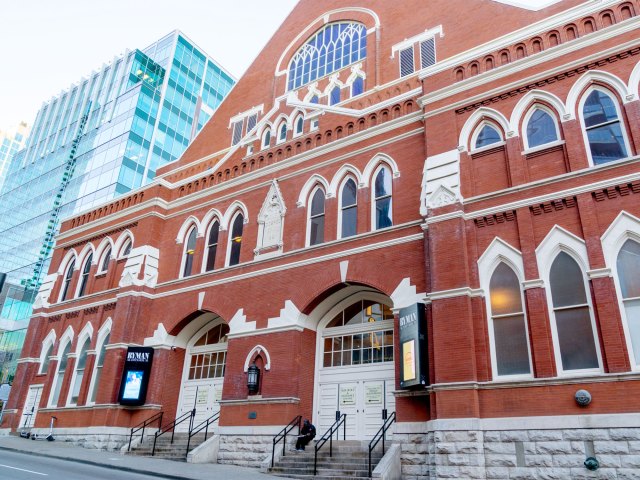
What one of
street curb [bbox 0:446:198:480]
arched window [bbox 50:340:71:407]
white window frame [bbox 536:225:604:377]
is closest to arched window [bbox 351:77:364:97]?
white window frame [bbox 536:225:604:377]

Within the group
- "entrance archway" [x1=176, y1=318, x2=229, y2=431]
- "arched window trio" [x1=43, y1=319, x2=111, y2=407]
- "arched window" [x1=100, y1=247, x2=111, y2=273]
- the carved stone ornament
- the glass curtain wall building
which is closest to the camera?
the carved stone ornament

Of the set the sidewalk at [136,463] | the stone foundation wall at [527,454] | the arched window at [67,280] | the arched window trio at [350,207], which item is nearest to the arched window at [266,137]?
the arched window trio at [350,207]

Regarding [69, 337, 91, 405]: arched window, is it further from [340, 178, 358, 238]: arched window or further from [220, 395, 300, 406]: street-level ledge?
[340, 178, 358, 238]: arched window

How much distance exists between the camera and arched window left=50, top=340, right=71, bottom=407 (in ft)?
71.5

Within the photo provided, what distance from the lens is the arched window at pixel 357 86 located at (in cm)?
2153

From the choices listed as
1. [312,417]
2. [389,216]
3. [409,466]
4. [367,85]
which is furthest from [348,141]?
[409,466]

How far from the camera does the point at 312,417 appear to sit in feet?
52.0

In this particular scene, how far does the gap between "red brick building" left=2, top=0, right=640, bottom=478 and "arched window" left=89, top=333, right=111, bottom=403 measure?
0.12 m

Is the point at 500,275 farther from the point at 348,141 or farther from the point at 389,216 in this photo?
the point at 348,141

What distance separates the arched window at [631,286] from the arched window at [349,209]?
7630 millimetres

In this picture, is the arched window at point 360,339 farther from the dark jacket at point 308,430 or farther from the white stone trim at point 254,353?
the dark jacket at point 308,430

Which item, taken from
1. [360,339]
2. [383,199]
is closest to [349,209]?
[383,199]

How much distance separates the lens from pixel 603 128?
1248 centimetres

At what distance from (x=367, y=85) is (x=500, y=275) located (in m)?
11.4
